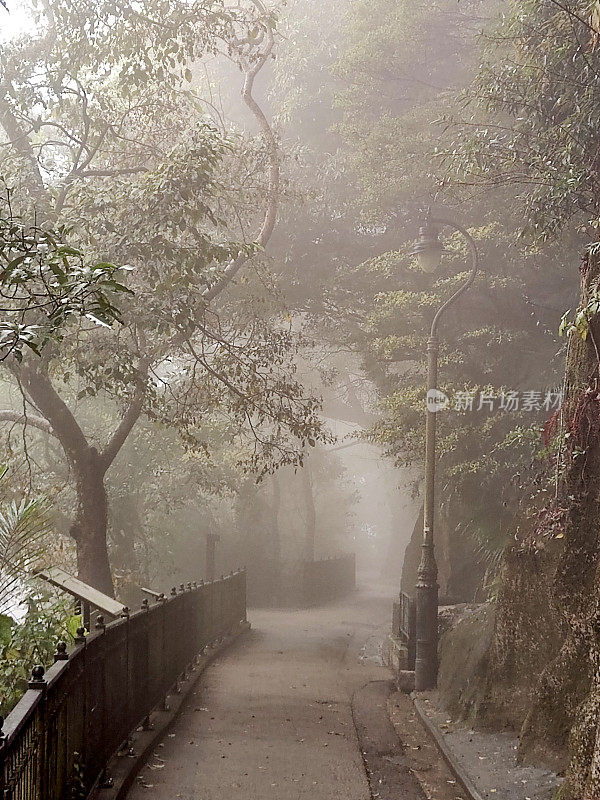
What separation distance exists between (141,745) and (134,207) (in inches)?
301

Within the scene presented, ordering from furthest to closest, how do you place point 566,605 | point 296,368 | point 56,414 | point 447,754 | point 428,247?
point 296,368 → point 56,414 → point 428,247 → point 447,754 → point 566,605

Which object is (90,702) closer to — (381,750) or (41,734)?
(41,734)

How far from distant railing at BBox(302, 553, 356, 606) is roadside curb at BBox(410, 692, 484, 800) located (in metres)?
26.0

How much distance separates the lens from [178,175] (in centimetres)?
1309

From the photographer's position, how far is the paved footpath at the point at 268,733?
8445mm

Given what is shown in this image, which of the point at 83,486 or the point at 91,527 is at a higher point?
the point at 83,486

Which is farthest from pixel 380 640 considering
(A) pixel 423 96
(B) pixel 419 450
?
(A) pixel 423 96

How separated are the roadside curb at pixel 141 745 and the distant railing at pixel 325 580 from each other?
79.5ft

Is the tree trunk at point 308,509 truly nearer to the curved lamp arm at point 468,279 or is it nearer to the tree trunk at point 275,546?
the tree trunk at point 275,546

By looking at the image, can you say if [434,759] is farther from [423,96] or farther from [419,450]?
[423,96]

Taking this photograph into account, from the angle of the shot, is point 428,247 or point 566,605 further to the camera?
point 428,247

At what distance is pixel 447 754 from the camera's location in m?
9.84

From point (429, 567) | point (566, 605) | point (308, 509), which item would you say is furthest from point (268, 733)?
point (308, 509)

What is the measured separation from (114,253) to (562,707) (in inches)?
333
